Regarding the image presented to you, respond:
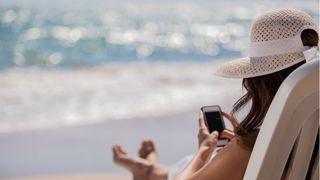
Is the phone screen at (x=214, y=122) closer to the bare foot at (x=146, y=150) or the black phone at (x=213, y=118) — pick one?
the black phone at (x=213, y=118)

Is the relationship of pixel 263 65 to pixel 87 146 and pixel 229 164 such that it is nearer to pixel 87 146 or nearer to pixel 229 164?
pixel 229 164

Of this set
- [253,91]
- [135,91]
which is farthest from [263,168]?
[135,91]

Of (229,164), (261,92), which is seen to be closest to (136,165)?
(229,164)

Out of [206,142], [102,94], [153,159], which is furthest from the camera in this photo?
[102,94]

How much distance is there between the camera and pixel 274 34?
6.13 feet

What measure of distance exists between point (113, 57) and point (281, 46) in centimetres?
1073

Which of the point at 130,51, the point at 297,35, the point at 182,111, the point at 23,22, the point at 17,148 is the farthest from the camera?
the point at 23,22

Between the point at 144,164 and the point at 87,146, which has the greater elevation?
the point at 87,146

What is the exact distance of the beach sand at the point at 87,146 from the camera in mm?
Answer: 5059

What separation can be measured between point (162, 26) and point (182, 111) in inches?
418

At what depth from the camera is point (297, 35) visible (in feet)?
6.08

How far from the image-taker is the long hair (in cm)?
186

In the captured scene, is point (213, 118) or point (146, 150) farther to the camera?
point (146, 150)

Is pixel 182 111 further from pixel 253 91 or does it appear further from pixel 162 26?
pixel 162 26
